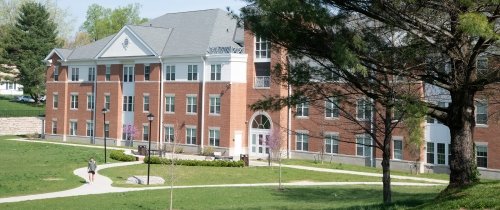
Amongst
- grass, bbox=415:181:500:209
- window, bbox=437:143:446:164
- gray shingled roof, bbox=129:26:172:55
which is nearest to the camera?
grass, bbox=415:181:500:209

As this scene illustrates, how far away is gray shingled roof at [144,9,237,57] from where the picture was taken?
151 feet

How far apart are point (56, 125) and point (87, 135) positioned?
5.40 m

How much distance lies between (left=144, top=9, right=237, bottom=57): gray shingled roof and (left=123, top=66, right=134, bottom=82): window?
4.56m

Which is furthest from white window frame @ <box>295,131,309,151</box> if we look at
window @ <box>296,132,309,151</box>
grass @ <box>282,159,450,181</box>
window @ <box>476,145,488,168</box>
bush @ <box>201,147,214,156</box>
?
window @ <box>476,145,488,168</box>

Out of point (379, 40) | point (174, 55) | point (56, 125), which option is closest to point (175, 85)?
point (174, 55)

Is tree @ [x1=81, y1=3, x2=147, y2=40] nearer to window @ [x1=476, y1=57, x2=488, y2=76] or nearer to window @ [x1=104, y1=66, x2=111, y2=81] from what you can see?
window @ [x1=104, y1=66, x2=111, y2=81]

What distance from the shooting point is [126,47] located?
164ft

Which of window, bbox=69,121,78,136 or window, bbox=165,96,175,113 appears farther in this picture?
window, bbox=69,121,78,136

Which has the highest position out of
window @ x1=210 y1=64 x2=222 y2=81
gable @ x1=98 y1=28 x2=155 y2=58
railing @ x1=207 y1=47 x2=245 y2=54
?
gable @ x1=98 y1=28 x2=155 y2=58

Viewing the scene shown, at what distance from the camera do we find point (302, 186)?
28.4 meters

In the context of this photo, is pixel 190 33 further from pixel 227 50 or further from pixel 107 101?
pixel 107 101

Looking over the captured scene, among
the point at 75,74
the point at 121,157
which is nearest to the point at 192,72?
the point at 121,157

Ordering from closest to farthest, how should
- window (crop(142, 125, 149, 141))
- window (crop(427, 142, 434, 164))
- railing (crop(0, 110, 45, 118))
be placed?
1. window (crop(427, 142, 434, 164))
2. window (crop(142, 125, 149, 141))
3. railing (crop(0, 110, 45, 118))

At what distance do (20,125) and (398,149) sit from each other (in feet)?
148
